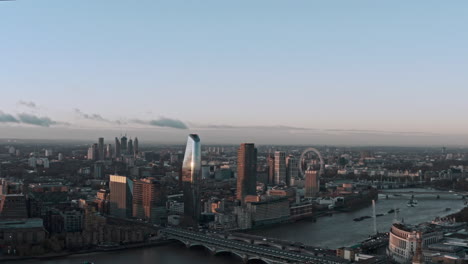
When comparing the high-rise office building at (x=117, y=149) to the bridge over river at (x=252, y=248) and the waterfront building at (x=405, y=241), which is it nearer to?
the bridge over river at (x=252, y=248)

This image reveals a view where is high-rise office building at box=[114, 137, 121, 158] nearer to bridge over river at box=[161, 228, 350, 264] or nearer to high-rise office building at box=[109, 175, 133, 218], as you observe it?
high-rise office building at box=[109, 175, 133, 218]

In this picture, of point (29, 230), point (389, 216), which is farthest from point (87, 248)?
point (389, 216)

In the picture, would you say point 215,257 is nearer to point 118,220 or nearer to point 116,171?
point 118,220

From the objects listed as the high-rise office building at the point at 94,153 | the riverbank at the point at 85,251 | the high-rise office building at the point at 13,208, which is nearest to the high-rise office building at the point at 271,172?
the riverbank at the point at 85,251

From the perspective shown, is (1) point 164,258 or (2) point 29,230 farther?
(2) point 29,230

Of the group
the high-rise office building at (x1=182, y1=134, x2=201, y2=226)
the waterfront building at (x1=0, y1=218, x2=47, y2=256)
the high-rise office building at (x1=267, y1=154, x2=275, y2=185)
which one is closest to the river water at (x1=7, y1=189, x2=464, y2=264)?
the waterfront building at (x1=0, y1=218, x2=47, y2=256)

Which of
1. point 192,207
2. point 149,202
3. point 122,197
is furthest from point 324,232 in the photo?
point 122,197

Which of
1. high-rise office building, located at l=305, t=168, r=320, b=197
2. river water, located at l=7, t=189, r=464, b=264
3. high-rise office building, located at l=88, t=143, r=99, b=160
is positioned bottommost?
river water, located at l=7, t=189, r=464, b=264
